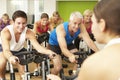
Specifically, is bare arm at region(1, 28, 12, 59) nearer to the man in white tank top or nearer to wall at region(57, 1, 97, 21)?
the man in white tank top

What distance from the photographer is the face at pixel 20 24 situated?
2988 millimetres

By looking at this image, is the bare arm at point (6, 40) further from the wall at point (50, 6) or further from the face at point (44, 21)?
the wall at point (50, 6)

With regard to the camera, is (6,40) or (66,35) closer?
(6,40)

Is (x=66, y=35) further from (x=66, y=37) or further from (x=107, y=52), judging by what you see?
(x=107, y=52)

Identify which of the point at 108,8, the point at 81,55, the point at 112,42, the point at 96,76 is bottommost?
the point at 81,55

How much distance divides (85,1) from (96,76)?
964 cm

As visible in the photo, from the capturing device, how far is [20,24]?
3029 mm

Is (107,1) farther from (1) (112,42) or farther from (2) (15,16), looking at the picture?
(2) (15,16)

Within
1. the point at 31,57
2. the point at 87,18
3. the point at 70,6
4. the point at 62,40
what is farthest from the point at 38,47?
the point at 70,6

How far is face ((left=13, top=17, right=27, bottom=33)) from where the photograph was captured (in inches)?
118

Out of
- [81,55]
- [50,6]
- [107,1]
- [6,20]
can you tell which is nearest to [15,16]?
[81,55]

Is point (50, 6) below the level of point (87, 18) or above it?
above

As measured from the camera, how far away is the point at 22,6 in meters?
10.3

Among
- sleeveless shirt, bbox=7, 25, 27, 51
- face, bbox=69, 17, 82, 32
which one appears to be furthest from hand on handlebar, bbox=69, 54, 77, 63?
sleeveless shirt, bbox=7, 25, 27, 51
